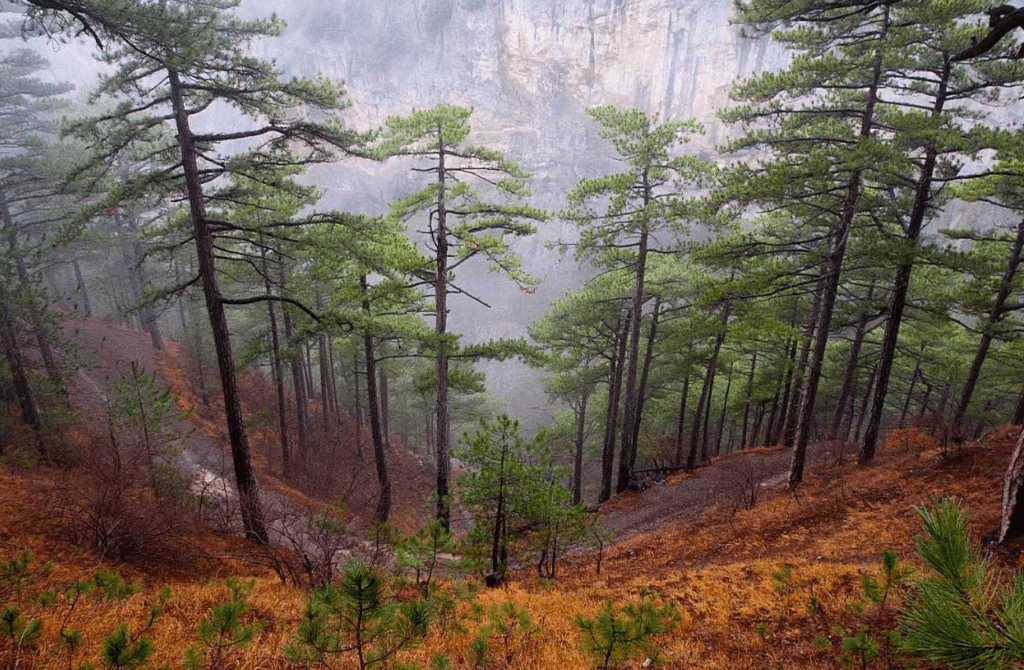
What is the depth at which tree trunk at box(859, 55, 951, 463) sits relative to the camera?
8508 mm

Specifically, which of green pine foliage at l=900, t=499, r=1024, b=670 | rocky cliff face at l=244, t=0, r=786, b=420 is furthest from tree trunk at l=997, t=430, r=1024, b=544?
rocky cliff face at l=244, t=0, r=786, b=420

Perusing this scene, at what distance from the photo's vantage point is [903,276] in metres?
9.41

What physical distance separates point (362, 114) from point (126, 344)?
4981 centimetres

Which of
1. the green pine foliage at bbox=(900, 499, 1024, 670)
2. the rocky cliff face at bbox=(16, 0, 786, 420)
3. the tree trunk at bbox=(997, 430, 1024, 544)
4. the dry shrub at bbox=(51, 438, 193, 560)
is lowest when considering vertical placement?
the dry shrub at bbox=(51, 438, 193, 560)

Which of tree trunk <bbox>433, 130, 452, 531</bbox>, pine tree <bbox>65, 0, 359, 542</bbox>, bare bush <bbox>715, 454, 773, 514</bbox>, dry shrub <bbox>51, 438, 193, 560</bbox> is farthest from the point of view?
bare bush <bbox>715, 454, 773, 514</bbox>

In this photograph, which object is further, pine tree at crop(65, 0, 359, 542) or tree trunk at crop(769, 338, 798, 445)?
tree trunk at crop(769, 338, 798, 445)

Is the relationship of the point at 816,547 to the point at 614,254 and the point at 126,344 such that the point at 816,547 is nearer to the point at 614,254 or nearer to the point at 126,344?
the point at 614,254

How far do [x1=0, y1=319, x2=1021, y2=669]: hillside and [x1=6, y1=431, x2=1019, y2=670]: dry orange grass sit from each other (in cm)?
2

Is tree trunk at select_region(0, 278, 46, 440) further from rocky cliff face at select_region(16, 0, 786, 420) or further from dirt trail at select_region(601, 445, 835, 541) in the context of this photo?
rocky cliff face at select_region(16, 0, 786, 420)

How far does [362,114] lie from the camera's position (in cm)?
6222

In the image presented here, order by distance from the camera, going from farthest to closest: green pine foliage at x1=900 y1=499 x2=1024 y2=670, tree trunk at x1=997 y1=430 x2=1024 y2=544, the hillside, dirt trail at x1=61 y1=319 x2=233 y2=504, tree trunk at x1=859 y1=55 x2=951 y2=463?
dirt trail at x1=61 y1=319 x2=233 y2=504 < tree trunk at x1=859 y1=55 x2=951 y2=463 < tree trunk at x1=997 y1=430 x2=1024 y2=544 < the hillside < green pine foliage at x1=900 y1=499 x2=1024 y2=670

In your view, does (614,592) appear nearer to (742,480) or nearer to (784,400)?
(742,480)

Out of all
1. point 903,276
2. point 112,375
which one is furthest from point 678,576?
point 112,375

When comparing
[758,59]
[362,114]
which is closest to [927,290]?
[758,59]
